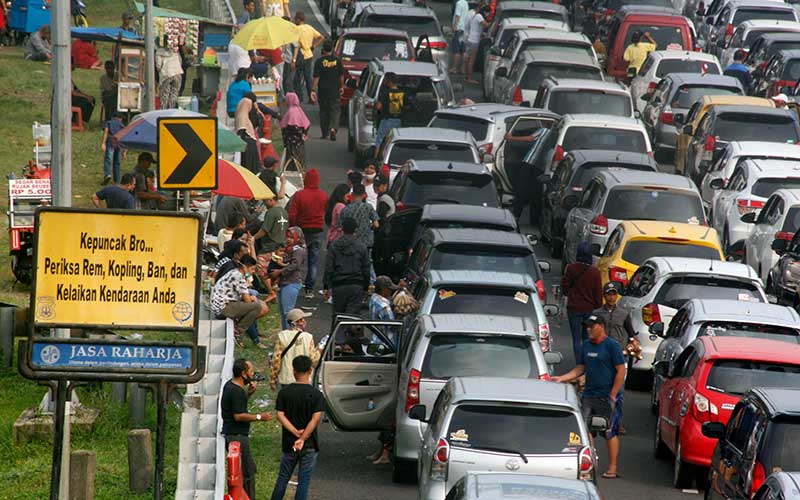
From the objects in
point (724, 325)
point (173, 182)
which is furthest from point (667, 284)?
point (173, 182)

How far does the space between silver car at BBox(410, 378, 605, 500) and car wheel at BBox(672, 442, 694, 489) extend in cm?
270

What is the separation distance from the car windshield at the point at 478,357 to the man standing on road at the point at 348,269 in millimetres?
5218

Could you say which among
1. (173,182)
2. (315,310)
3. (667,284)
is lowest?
(315,310)

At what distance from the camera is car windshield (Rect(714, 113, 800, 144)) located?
3128cm

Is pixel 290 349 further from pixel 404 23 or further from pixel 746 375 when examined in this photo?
pixel 404 23

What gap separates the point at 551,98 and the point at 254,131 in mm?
6262

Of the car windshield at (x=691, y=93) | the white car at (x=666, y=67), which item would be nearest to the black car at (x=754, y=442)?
the car windshield at (x=691, y=93)

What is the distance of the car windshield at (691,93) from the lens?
35406mm

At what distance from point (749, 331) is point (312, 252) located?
7.58 m

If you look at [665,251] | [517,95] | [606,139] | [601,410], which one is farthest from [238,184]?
[517,95]

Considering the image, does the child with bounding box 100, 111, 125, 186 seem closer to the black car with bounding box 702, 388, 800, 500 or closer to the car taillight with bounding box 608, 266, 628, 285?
the car taillight with bounding box 608, 266, 628, 285

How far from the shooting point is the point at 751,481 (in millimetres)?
13391

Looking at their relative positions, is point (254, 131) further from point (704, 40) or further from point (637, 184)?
point (704, 40)

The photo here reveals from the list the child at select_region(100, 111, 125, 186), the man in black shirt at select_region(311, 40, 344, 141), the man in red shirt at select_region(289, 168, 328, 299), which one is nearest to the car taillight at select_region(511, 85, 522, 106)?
the man in black shirt at select_region(311, 40, 344, 141)
